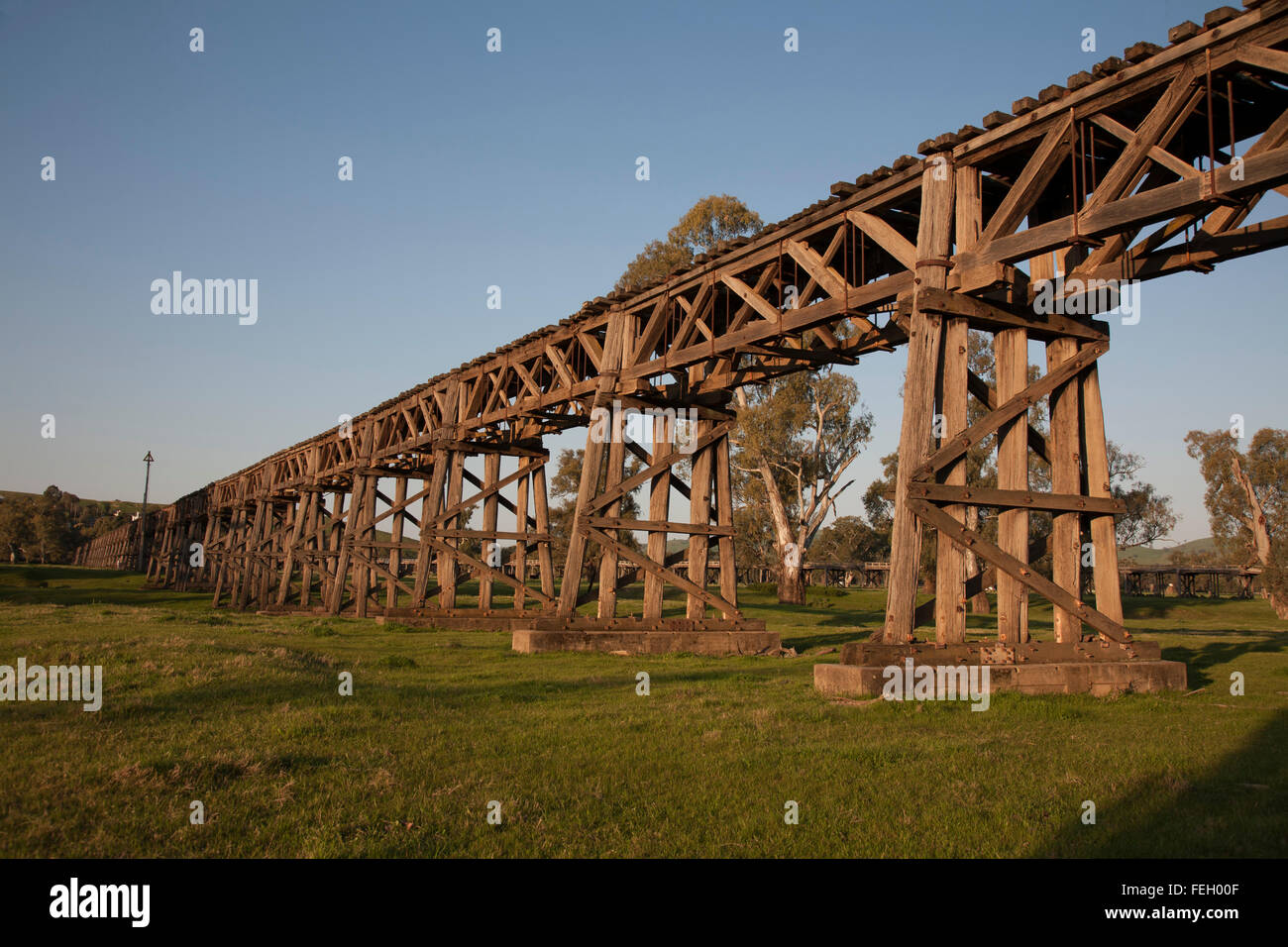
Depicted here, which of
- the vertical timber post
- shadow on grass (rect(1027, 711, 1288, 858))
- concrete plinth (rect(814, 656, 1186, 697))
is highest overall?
the vertical timber post

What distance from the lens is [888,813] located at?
16.0 feet

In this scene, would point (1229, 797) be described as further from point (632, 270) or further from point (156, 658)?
point (632, 270)

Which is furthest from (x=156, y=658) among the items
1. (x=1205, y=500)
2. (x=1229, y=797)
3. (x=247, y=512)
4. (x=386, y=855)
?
(x=1205, y=500)

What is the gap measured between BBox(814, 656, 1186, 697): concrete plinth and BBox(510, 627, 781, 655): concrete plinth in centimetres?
591

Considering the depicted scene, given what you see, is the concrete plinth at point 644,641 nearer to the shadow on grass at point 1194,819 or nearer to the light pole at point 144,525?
the shadow on grass at point 1194,819

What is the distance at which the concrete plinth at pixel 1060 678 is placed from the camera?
344 inches

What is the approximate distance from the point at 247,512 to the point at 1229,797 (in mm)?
48157

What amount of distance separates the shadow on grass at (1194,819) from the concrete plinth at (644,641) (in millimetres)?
9410

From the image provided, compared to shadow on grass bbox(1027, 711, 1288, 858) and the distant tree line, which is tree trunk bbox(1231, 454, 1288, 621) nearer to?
shadow on grass bbox(1027, 711, 1288, 858)

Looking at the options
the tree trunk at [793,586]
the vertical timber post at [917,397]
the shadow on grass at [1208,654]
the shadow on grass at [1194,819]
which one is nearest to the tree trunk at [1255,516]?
the tree trunk at [793,586]

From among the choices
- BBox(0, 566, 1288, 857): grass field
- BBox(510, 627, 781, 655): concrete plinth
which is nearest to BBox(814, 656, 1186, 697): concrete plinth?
BBox(0, 566, 1288, 857): grass field

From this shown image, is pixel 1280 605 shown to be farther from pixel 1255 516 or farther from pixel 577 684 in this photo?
pixel 577 684

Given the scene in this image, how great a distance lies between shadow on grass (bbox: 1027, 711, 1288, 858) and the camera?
4.25 metres
